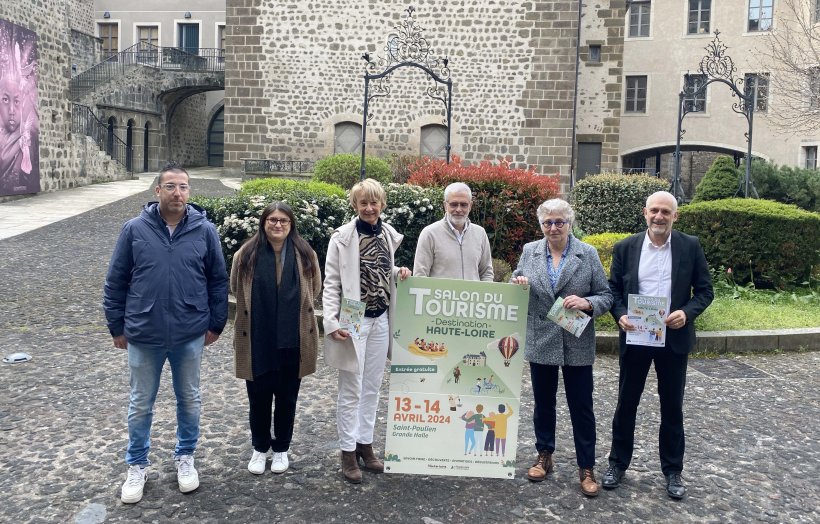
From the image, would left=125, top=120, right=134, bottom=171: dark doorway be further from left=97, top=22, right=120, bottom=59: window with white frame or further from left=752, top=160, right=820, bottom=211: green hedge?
left=752, top=160, right=820, bottom=211: green hedge

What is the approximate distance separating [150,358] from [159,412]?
1.28m

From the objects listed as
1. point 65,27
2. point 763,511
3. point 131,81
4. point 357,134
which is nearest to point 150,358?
point 763,511

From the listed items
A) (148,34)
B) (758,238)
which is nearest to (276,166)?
(758,238)

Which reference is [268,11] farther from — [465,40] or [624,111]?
[624,111]

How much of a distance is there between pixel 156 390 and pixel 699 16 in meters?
28.7

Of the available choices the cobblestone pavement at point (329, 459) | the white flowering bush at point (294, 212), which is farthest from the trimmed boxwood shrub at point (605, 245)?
the white flowering bush at point (294, 212)

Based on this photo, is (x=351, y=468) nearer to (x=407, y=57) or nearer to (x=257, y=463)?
(x=257, y=463)

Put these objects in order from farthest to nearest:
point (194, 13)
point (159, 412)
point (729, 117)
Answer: point (194, 13) → point (729, 117) → point (159, 412)

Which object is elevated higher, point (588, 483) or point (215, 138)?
point (215, 138)

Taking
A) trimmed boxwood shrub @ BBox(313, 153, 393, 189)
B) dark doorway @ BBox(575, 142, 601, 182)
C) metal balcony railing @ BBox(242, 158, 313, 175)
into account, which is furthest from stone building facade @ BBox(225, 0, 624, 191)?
trimmed boxwood shrub @ BBox(313, 153, 393, 189)

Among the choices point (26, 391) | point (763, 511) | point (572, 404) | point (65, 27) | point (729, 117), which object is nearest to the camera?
point (763, 511)

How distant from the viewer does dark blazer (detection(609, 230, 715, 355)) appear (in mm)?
3838

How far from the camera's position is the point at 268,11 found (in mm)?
19953

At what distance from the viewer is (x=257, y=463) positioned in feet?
13.0
